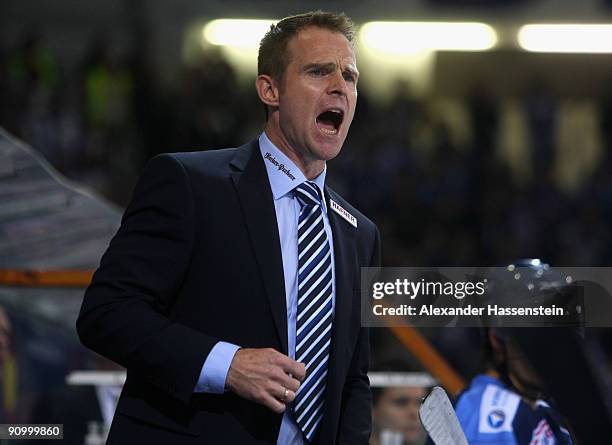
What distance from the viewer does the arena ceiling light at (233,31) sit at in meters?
14.8

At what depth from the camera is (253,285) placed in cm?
279

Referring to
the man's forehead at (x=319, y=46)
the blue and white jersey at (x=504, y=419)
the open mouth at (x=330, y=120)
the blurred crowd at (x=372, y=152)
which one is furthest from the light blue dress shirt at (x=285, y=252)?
the blurred crowd at (x=372, y=152)

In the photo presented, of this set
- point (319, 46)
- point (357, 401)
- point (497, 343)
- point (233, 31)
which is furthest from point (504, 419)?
point (233, 31)

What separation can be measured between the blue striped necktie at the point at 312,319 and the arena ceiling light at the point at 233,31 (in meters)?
12.1

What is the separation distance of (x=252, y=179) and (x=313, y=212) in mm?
177

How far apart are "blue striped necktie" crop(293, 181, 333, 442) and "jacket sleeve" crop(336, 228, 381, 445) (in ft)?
0.47

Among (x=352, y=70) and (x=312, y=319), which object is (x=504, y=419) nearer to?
(x=312, y=319)

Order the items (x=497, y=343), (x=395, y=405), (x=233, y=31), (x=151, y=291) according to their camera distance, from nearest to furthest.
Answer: (x=151, y=291), (x=497, y=343), (x=395, y=405), (x=233, y=31)

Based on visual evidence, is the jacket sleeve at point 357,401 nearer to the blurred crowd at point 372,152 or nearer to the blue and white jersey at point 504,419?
the blue and white jersey at point 504,419

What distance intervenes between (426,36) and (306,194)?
12.7 m

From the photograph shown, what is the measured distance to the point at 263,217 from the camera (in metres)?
2.88

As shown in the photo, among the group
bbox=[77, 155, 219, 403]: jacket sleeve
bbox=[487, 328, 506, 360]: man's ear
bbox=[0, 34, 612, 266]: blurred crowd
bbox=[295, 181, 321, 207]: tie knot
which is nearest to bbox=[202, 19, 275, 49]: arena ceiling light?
bbox=[0, 34, 612, 266]: blurred crowd

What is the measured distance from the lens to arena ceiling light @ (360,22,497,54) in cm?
1515

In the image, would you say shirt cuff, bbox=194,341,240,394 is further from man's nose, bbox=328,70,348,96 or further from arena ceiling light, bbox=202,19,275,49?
arena ceiling light, bbox=202,19,275,49
